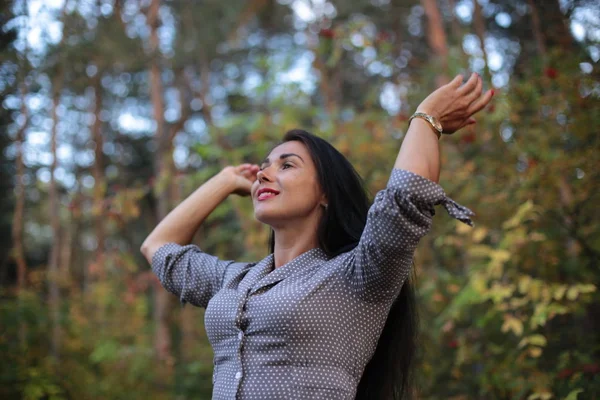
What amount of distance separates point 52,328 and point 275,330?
5.11m

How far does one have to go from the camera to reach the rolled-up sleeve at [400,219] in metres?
1.42

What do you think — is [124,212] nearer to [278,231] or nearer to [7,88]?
[7,88]

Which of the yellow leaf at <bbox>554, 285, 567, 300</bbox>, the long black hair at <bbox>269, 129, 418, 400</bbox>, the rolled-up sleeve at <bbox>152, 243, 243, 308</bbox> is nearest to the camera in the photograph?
the long black hair at <bbox>269, 129, 418, 400</bbox>

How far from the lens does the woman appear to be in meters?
1.49

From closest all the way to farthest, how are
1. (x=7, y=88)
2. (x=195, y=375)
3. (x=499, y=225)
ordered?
(x=499, y=225) < (x=7, y=88) < (x=195, y=375)

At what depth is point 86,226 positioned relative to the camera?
1532 centimetres

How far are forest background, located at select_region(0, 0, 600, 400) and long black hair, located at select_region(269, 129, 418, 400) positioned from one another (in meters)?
1.02

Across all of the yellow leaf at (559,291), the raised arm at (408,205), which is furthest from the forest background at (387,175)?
the raised arm at (408,205)

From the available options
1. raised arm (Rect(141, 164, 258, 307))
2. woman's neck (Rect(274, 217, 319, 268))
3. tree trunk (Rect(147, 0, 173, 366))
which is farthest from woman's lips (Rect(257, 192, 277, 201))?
tree trunk (Rect(147, 0, 173, 366))

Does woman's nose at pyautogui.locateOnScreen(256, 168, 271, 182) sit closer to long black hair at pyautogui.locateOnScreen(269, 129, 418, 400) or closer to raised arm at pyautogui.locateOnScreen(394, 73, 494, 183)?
long black hair at pyautogui.locateOnScreen(269, 129, 418, 400)

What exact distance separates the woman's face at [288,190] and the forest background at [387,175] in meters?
1.50

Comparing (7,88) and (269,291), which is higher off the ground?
(7,88)

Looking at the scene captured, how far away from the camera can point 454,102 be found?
5.32 feet

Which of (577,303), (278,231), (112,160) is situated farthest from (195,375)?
(112,160)
